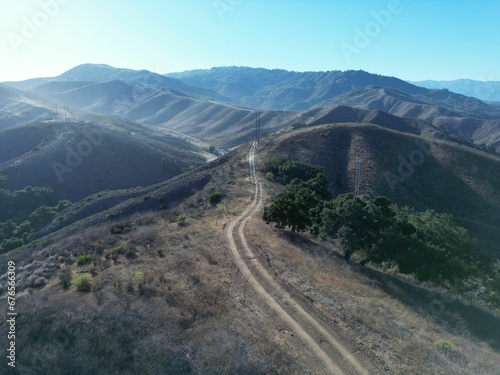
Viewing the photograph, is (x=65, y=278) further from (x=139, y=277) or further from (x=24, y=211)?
(x=24, y=211)

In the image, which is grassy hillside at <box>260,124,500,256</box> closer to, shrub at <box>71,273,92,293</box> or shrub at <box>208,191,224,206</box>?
shrub at <box>208,191,224,206</box>

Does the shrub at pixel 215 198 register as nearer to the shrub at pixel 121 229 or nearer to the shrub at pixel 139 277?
the shrub at pixel 121 229

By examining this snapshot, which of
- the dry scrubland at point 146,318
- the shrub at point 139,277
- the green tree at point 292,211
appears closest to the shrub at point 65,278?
the dry scrubland at point 146,318

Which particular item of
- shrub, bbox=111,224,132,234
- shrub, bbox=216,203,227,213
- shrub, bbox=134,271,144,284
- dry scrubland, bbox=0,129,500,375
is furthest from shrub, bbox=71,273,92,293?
shrub, bbox=216,203,227,213

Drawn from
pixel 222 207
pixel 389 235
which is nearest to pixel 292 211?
pixel 389 235

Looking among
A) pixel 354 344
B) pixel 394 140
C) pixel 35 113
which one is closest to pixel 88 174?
pixel 394 140

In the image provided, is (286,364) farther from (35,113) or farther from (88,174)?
(35,113)
